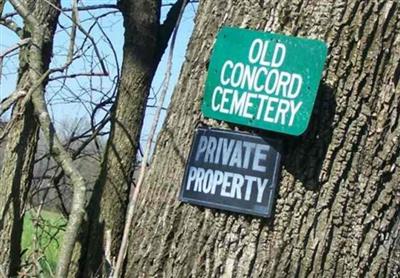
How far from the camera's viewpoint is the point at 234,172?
73.6 inches

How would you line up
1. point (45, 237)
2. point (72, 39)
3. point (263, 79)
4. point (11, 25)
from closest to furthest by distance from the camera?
point (263, 79) → point (72, 39) → point (45, 237) → point (11, 25)

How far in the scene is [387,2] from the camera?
1.84m

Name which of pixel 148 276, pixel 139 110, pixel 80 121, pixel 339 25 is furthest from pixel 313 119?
pixel 80 121

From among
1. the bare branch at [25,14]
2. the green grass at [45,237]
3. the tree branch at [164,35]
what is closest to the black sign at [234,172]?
the bare branch at [25,14]

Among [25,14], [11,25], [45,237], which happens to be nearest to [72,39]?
[25,14]

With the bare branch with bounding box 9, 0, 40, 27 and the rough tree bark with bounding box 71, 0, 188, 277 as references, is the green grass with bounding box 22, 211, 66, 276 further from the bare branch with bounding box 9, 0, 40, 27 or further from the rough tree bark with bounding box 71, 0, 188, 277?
the bare branch with bounding box 9, 0, 40, 27

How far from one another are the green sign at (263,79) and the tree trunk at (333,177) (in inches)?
1.6

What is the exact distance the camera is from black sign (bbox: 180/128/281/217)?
1.85 m

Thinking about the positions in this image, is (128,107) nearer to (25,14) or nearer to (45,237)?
(45,237)

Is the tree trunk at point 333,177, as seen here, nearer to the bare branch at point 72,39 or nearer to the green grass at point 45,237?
the bare branch at point 72,39

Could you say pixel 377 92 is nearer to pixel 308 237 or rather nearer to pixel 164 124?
pixel 308 237

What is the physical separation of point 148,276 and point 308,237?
0.39 metres

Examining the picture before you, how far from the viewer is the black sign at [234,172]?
1852mm

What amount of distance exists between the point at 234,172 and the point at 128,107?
2.93 meters
